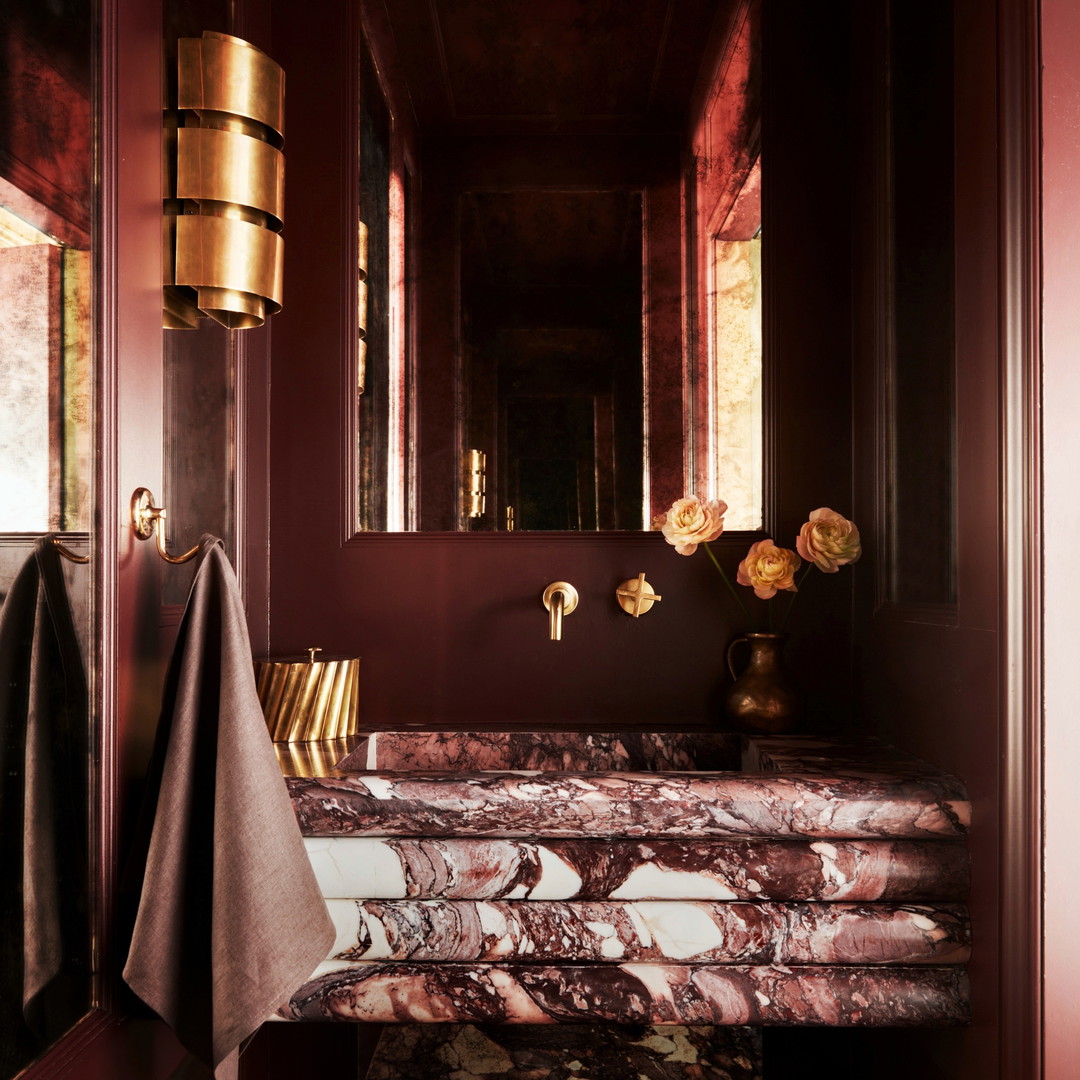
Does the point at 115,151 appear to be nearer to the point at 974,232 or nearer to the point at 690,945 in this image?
the point at 974,232

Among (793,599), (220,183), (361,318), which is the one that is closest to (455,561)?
(361,318)

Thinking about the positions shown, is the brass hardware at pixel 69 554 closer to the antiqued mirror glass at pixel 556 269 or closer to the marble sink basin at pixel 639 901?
the marble sink basin at pixel 639 901

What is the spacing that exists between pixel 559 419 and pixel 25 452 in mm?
823

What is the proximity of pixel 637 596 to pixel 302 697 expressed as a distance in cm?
52

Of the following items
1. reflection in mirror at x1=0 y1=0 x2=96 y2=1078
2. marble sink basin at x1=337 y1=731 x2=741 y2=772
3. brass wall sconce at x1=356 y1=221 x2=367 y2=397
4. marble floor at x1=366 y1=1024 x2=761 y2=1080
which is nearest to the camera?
reflection in mirror at x1=0 y1=0 x2=96 y2=1078

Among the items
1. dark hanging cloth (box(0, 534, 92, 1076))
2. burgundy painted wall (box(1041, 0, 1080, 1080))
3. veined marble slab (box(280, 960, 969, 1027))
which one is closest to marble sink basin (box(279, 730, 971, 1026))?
veined marble slab (box(280, 960, 969, 1027))

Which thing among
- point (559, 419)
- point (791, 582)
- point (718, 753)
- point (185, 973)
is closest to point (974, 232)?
point (791, 582)

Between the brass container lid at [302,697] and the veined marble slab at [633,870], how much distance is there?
29 centimetres

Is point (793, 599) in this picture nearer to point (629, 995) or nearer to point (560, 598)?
point (560, 598)

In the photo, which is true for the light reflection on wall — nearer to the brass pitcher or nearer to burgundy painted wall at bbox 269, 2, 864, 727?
burgundy painted wall at bbox 269, 2, 864, 727

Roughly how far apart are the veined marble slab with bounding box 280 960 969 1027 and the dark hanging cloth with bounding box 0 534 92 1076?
10.6 inches

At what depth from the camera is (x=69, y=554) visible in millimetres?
820

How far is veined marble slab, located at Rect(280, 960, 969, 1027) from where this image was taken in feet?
3.26

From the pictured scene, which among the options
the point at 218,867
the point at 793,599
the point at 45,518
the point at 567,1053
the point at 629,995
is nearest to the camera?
the point at 45,518
